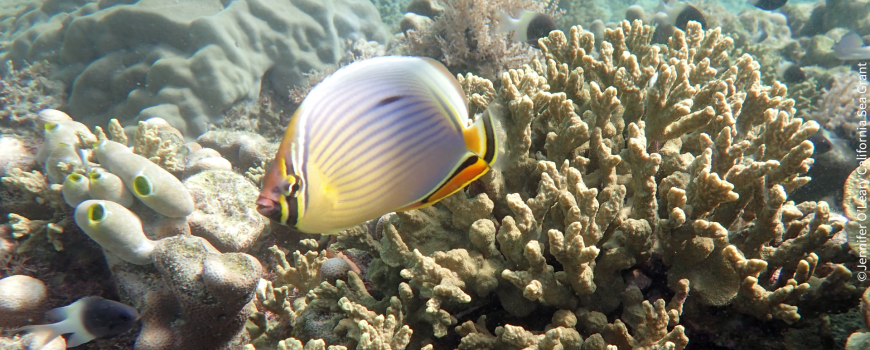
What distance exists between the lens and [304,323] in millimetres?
2342

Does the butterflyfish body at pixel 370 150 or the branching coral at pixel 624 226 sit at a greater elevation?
the butterflyfish body at pixel 370 150

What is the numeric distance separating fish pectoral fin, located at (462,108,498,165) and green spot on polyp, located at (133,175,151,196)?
2.76 meters

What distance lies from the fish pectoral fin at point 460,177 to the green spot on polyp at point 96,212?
2.54 metres

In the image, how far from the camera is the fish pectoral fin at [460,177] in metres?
1.08

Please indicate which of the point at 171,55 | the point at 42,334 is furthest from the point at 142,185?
the point at 171,55

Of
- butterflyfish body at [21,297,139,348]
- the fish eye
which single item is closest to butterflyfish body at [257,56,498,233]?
the fish eye

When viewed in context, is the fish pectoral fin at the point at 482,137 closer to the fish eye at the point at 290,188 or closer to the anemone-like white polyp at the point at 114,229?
the fish eye at the point at 290,188

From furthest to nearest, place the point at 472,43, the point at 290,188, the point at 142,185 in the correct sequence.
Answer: the point at 472,43 → the point at 142,185 → the point at 290,188

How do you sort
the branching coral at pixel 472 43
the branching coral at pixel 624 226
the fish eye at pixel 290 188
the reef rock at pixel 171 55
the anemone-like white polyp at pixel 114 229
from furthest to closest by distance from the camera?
1. the reef rock at pixel 171 55
2. the branching coral at pixel 472 43
3. the anemone-like white polyp at pixel 114 229
4. the branching coral at pixel 624 226
5. the fish eye at pixel 290 188

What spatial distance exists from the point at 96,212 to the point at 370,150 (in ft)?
8.41

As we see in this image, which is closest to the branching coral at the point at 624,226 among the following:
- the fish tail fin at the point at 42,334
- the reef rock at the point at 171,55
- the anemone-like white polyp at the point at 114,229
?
the anemone-like white polyp at the point at 114,229

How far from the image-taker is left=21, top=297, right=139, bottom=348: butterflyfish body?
8.34 ft

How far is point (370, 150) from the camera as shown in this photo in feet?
3.34

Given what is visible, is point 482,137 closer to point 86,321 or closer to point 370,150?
point 370,150
